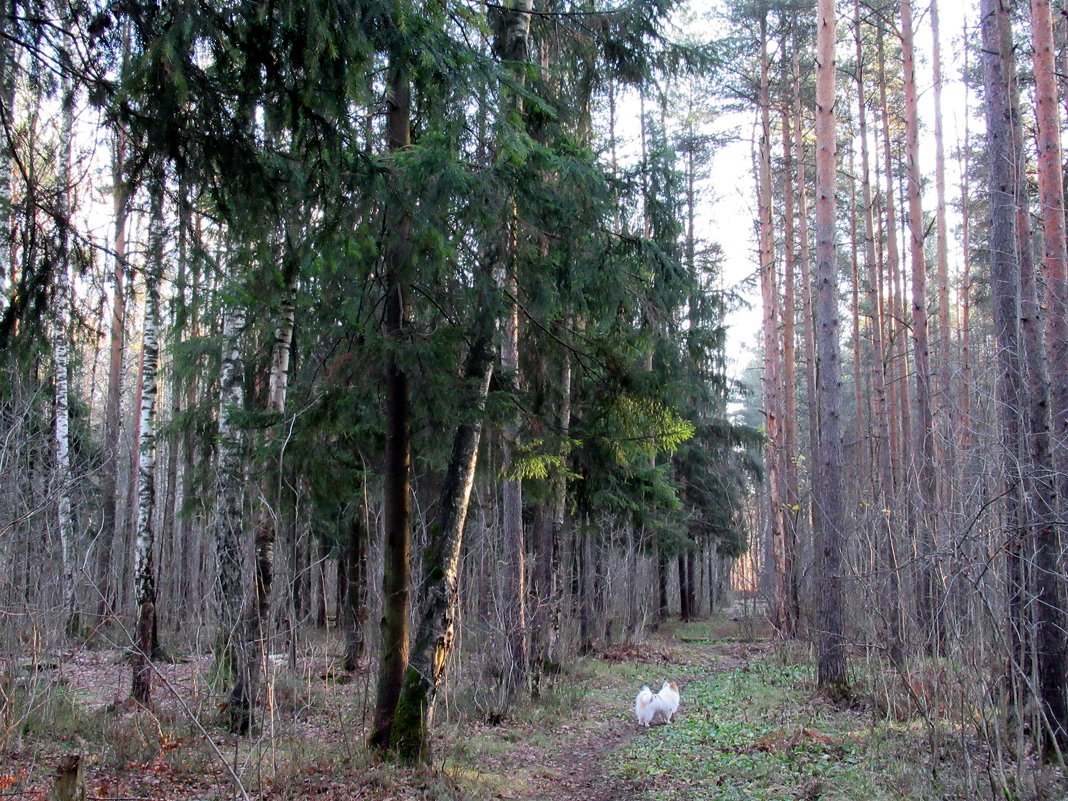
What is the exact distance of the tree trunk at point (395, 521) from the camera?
634cm

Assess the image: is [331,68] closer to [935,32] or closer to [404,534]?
[404,534]

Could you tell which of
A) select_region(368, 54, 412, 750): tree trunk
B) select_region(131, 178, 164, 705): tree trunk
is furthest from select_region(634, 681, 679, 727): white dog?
select_region(131, 178, 164, 705): tree trunk

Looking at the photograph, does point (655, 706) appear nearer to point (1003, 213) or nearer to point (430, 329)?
point (430, 329)

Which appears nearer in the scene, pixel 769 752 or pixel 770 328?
pixel 769 752

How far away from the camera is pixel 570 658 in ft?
38.4

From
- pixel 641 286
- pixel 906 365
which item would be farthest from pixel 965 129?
pixel 641 286

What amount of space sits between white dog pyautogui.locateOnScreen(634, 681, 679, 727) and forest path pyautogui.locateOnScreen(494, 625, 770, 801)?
15 cm

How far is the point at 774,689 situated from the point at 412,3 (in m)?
9.67

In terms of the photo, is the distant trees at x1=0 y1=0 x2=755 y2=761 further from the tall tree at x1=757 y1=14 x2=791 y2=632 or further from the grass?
the tall tree at x1=757 y1=14 x2=791 y2=632

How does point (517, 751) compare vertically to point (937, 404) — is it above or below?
below

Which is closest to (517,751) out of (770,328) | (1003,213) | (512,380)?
(512,380)

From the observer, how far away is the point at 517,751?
7.45m

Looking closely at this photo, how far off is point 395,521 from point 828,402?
603 cm

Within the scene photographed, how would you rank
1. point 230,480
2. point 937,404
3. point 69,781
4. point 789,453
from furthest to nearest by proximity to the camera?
point 789,453 < point 937,404 < point 230,480 < point 69,781
